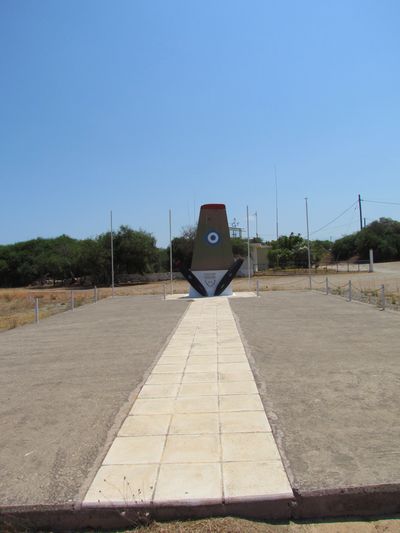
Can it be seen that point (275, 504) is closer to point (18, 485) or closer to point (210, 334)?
point (18, 485)

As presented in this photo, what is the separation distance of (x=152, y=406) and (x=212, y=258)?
19666 mm

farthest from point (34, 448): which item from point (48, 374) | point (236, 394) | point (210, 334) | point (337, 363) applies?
point (210, 334)

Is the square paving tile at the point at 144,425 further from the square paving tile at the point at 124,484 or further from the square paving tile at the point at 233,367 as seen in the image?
the square paving tile at the point at 233,367

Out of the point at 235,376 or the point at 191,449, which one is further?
the point at 235,376

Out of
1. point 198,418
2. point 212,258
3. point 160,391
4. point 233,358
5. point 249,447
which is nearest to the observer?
point 249,447

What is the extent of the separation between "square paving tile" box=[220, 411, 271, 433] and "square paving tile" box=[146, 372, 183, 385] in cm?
165

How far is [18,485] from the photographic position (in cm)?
351

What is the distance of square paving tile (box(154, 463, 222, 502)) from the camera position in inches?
128

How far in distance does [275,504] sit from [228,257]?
865 inches

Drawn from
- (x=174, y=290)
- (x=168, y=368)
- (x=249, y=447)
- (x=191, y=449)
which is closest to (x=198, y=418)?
(x=191, y=449)

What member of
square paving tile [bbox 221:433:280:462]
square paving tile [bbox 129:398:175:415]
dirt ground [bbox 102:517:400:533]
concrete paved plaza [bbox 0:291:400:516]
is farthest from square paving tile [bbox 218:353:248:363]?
dirt ground [bbox 102:517:400:533]

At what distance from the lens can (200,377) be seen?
6.63 m

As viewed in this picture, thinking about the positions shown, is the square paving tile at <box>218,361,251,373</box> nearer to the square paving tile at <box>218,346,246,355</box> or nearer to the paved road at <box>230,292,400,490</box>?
the paved road at <box>230,292,400,490</box>

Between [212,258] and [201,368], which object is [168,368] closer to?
[201,368]
